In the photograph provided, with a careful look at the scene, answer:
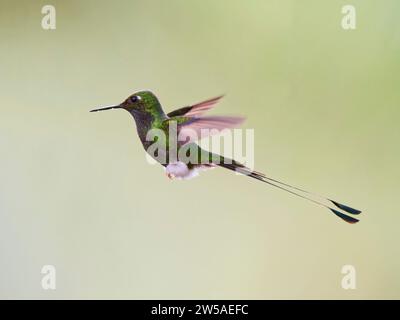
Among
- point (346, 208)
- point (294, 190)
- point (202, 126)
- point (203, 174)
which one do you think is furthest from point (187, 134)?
point (346, 208)

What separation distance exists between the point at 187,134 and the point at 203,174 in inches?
6.4

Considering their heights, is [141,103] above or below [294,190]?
above

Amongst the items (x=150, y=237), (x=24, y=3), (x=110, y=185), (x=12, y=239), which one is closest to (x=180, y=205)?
(x=150, y=237)

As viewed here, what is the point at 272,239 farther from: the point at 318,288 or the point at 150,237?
the point at 150,237

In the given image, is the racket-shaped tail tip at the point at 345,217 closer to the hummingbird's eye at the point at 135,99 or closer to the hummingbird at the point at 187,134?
the hummingbird at the point at 187,134

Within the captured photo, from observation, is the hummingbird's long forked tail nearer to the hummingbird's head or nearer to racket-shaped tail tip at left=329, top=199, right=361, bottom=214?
racket-shaped tail tip at left=329, top=199, right=361, bottom=214

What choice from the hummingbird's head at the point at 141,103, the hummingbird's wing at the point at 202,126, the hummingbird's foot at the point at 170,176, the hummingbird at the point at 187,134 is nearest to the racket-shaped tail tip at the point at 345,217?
the hummingbird at the point at 187,134

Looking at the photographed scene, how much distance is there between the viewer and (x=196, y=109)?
145 cm

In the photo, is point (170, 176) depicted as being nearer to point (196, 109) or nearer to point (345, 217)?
point (196, 109)

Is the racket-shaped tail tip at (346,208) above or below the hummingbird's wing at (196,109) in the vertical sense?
below

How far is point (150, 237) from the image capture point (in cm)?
147

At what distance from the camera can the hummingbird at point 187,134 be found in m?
1.42

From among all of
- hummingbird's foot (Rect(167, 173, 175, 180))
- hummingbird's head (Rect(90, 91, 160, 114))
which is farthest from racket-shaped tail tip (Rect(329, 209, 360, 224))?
hummingbird's head (Rect(90, 91, 160, 114))

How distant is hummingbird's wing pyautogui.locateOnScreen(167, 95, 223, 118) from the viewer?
1.44m
